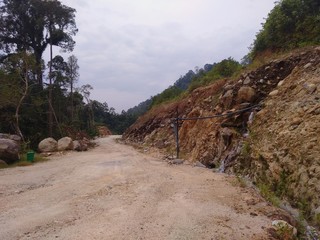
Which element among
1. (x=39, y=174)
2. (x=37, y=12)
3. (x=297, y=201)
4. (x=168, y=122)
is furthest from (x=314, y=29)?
(x=37, y=12)

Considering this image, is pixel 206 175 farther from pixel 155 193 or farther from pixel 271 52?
pixel 271 52

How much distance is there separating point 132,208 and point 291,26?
376 inches

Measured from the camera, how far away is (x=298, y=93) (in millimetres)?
7074

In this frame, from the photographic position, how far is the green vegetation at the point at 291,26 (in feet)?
33.4

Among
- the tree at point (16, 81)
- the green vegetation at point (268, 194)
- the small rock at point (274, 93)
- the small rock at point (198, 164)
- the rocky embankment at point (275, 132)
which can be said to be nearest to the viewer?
the rocky embankment at point (275, 132)

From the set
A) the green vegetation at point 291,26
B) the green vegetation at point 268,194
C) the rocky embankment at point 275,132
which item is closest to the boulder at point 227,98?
the rocky embankment at point 275,132

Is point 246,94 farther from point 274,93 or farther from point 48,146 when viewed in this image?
point 48,146

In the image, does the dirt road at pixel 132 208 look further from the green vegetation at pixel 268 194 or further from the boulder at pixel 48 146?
the boulder at pixel 48 146

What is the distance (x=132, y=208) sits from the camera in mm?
5047

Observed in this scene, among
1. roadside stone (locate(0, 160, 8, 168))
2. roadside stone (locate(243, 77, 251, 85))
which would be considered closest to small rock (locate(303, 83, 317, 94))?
roadside stone (locate(243, 77, 251, 85))

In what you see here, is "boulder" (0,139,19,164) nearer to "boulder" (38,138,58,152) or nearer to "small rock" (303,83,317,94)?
"boulder" (38,138,58,152)

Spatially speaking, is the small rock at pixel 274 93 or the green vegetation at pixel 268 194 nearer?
the green vegetation at pixel 268 194

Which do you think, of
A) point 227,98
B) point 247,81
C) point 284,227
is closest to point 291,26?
point 247,81

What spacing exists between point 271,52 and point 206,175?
21.6 feet
